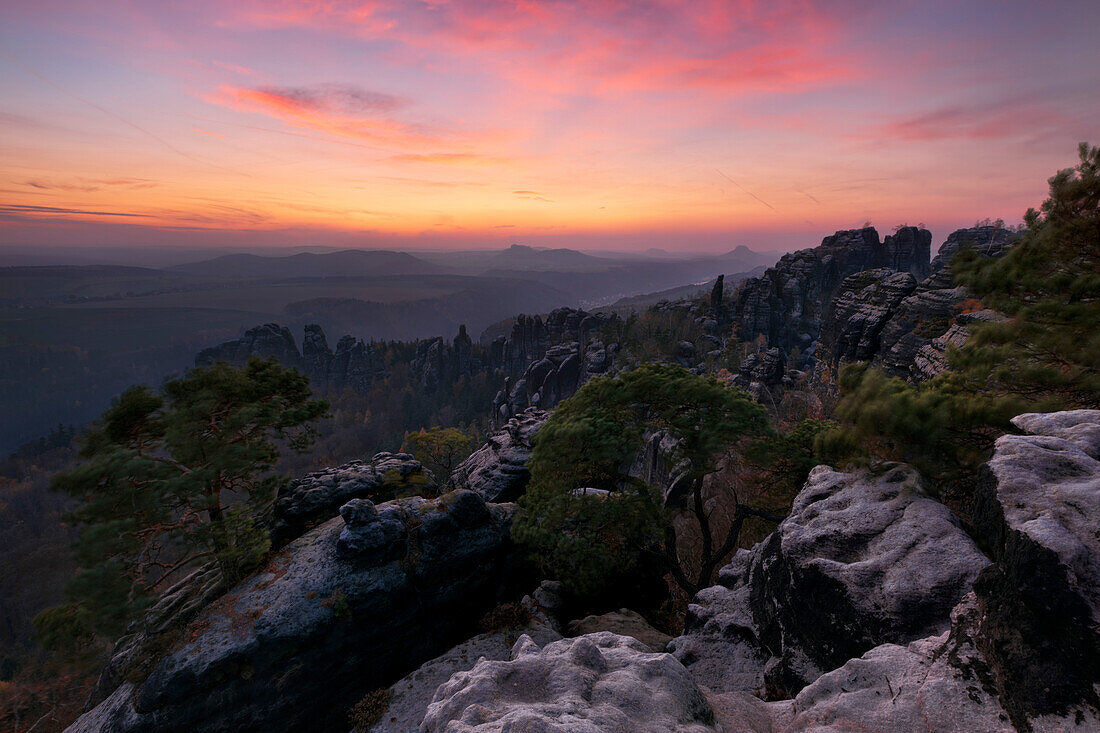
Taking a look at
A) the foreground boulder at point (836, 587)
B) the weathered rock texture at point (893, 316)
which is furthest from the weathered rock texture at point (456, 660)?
the weathered rock texture at point (893, 316)

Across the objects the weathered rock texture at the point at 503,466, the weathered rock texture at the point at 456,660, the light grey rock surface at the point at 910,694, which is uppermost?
the light grey rock surface at the point at 910,694

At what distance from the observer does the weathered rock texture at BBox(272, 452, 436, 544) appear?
1789 centimetres

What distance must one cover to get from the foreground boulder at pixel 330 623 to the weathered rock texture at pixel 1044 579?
53.8 feet

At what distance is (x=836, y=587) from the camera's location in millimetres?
8328

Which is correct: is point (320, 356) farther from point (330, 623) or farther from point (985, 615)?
point (985, 615)

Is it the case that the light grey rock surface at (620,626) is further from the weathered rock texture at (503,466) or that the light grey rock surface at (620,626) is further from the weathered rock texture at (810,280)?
the weathered rock texture at (810,280)

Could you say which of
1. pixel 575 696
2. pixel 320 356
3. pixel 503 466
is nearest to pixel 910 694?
pixel 575 696

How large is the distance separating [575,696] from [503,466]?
19.0m

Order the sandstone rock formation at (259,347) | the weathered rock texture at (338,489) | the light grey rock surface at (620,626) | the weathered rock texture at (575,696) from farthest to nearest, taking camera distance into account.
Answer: the sandstone rock formation at (259,347) < the weathered rock texture at (338,489) < the light grey rock surface at (620,626) < the weathered rock texture at (575,696)

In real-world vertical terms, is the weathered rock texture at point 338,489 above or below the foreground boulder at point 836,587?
below

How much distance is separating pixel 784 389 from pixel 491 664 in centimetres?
5390

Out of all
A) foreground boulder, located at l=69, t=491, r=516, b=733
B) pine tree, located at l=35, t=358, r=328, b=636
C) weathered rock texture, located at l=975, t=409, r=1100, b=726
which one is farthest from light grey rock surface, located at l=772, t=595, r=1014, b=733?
pine tree, located at l=35, t=358, r=328, b=636

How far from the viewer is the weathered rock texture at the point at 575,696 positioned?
17.6 ft

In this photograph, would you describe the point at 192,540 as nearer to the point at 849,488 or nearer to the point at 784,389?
the point at 849,488
